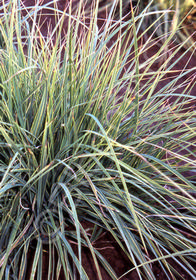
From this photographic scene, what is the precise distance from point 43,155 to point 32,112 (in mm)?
280

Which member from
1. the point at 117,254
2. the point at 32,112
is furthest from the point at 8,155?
the point at 117,254

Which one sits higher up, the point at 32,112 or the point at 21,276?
the point at 32,112

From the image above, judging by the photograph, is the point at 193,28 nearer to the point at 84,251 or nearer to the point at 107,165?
the point at 107,165

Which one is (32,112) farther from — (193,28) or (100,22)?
(193,28)

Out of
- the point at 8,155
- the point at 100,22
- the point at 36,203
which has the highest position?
the point at 100,22

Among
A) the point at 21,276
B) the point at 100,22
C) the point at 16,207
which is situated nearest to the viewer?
the point at 21,276

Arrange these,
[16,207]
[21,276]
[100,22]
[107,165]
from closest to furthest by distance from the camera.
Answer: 1. [21,276]
2. [16,207]
3. [107,165]
4. [100,22]

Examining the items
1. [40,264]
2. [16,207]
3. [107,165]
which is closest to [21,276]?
[40,264]

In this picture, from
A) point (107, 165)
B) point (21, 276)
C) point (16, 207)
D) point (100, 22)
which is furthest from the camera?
point (100, 22)

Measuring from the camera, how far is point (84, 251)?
3.89 feet

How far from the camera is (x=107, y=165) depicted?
1251 mm

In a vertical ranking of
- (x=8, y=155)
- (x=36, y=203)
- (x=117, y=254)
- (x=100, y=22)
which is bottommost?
(x=117, y=254)

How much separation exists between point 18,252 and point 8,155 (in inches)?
12.5

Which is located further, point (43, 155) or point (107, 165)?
point (107, 165)
